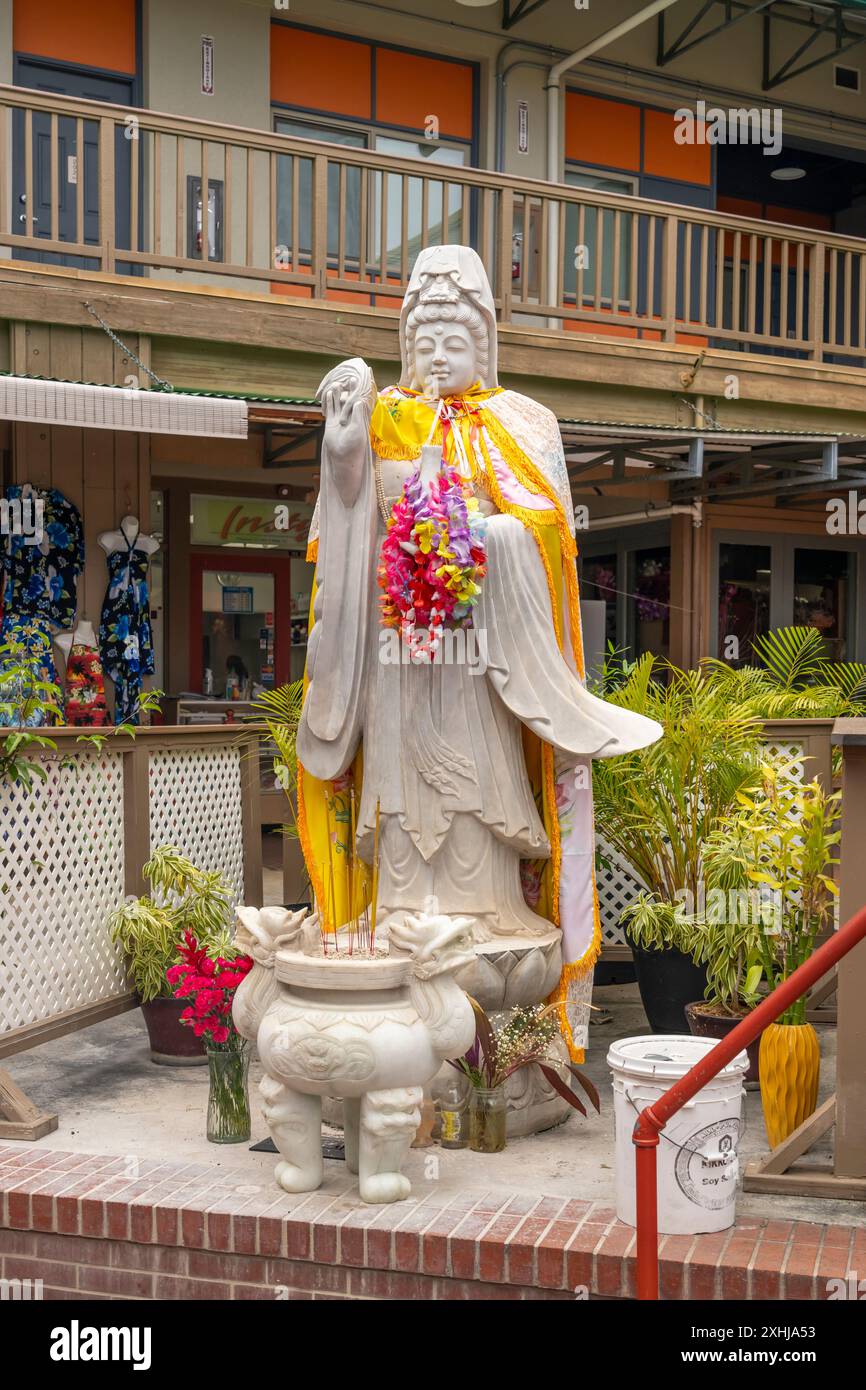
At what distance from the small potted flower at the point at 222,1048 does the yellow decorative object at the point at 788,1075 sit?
1.56 m

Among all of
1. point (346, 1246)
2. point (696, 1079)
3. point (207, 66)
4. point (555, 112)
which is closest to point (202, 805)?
point (346, 1246)

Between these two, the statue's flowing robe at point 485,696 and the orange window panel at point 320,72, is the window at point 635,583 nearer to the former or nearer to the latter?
the orange window panel at point 320,72

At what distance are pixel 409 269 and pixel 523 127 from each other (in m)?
1.91

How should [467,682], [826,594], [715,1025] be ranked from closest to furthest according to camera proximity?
[467,682] → [715,1025] → [826,594]

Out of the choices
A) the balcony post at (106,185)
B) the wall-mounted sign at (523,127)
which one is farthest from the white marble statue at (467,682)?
the wall-mounted sign at (523,127)

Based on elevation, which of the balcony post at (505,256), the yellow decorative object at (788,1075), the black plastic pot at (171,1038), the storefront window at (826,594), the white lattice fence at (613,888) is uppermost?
the balcony post at (505,256)

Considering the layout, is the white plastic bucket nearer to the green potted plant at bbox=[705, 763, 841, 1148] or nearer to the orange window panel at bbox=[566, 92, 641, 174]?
the green potted plant at bbox=[705, 763, 841, 1148]

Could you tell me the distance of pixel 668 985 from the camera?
213 inches

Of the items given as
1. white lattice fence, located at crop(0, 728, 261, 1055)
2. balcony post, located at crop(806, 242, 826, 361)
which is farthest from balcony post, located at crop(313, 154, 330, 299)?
white lattice fence, located at crop(0, 728, 261, 1055)

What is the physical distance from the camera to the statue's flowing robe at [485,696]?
4.40 meters

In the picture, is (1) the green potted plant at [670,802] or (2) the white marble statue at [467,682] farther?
(1) the green potted plant at [670,802]

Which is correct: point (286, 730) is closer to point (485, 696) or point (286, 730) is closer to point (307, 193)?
point (485, 696)
